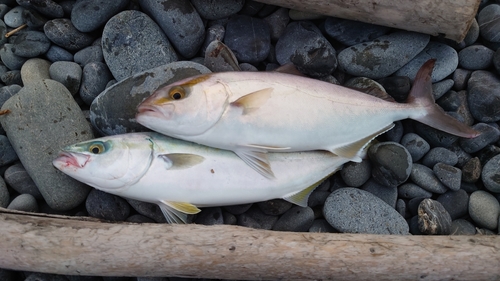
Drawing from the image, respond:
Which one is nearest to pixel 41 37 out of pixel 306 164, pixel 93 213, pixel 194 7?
pixel 194 7

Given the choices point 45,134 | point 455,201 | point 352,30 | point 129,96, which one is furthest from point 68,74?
point 455,201

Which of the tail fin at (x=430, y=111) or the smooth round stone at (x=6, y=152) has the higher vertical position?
the tail fin at (x=430, y=111)

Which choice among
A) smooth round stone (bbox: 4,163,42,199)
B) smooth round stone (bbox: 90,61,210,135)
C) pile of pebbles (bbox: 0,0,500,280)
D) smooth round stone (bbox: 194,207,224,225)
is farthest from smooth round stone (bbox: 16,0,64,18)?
smooth round stone (bbox: 194,207,224,225)

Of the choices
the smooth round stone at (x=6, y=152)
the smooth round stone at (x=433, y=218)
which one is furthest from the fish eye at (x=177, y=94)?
the smooth round stone at (x=433, y=218)

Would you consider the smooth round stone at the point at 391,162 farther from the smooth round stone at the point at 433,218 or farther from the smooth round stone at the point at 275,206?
the smooth round stone at the point at 275,206

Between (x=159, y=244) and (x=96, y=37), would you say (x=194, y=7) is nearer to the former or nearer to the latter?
(x=96, y=37)

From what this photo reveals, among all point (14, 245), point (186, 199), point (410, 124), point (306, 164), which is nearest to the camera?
point (14, 245)

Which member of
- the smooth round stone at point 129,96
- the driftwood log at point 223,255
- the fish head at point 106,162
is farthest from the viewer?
the smooth round stone at point 129,96

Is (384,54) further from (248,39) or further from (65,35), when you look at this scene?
(65,35)

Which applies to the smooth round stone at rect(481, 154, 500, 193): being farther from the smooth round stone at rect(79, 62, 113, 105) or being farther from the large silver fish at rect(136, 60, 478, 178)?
the smooth round stone at rect(79, 62, 113, 105)
